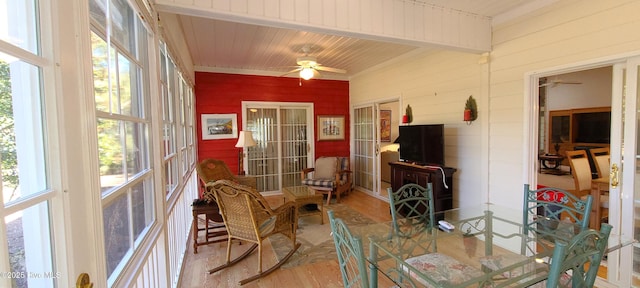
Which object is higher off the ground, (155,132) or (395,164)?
(155,132)

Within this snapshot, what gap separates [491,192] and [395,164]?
141 cm

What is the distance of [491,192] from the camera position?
3.29 metres

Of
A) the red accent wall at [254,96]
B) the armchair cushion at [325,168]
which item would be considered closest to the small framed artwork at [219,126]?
the red accent wall at [254,96]

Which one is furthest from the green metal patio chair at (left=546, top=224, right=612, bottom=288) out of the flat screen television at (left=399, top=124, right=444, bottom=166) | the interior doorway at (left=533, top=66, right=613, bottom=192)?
the interior doorway at (left=533, top=66, right=613, bottom=192)

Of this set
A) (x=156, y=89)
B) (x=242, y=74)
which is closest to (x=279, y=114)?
(x=242, y=74)

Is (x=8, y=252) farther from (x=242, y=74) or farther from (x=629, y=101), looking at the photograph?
(x=242, y=74)

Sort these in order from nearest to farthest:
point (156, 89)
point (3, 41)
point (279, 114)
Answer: point (3, 41)
point (156, 89)
point (279, 114)

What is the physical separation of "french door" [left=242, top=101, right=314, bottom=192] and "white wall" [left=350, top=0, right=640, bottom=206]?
7.57 ft

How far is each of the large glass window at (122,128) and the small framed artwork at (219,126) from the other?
358 cm

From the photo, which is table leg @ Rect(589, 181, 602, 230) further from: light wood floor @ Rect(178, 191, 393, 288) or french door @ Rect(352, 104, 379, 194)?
french door @ Rect(352, 104, 379, 194)

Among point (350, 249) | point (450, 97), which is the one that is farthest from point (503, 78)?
point (350, 249)

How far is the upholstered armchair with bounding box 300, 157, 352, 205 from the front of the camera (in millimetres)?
5024

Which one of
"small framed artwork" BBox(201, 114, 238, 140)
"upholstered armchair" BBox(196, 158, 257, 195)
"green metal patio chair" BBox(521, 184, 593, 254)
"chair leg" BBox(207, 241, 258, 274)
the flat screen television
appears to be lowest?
"chair leg" BBox(207, 241, 258, 274)

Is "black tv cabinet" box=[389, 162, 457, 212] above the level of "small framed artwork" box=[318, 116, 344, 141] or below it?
below
